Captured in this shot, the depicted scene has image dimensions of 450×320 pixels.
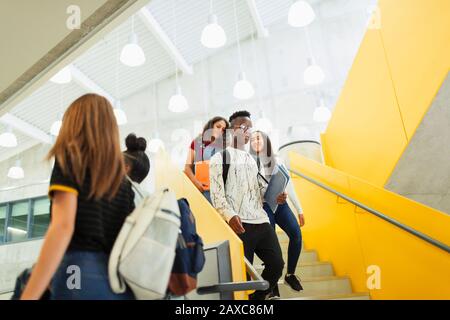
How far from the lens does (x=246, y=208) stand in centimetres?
247

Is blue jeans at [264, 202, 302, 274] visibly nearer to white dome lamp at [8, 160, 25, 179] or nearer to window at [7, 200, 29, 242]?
window at [7, 200, 29, 242]

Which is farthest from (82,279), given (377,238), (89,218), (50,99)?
(50,99)

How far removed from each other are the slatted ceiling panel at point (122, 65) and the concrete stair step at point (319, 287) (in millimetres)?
6698

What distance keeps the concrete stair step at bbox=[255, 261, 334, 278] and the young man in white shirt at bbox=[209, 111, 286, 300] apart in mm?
1527

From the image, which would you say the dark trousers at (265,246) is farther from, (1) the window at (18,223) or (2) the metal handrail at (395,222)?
(1) the window at (18,223)

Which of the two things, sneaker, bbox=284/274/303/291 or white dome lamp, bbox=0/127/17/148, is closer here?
sneaker, bbox=284/274/303/291

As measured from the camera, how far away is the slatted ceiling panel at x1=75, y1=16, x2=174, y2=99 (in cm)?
820

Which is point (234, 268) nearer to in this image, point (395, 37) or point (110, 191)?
point (110, 191)

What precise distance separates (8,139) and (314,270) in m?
3.96

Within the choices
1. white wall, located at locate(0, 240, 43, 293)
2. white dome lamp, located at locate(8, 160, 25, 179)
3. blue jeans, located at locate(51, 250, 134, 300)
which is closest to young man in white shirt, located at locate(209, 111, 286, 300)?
blue jeans, located at locate(51, 250, 134, 300)

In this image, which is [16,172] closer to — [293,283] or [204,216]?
[204,216]

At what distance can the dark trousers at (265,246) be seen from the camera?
2412 mm

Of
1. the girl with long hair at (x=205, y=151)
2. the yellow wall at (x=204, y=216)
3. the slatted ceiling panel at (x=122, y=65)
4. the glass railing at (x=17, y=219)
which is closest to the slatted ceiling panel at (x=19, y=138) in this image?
the glass railing at (x=17, y=219)

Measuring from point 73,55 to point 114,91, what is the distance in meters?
7.02
